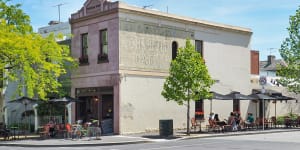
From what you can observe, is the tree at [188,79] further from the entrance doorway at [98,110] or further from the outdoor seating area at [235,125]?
the entrance doorway at [98,110]

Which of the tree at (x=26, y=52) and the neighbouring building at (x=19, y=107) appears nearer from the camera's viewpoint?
the tree at (x=26, y=52)

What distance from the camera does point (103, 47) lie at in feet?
99.2

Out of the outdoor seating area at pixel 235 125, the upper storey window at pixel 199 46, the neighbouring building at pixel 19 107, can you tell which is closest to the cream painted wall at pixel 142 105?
the outdoor seating area at pixel 235 125

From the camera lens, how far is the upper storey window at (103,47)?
29.8 meters

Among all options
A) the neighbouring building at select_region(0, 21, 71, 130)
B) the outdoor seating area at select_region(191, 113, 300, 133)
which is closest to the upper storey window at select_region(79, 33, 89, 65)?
the neighbouring building at select_region(0, 21, 71, 130)

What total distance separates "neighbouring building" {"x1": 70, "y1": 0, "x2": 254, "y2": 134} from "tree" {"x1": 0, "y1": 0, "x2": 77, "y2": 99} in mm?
2177

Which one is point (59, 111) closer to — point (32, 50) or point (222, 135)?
point (32, 50)

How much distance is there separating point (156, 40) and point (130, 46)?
2.31 meters

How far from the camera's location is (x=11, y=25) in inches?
1075

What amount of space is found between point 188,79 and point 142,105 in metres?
4.03

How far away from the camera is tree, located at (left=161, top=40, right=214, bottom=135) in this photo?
2720 cm

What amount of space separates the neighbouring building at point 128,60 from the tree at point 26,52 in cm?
218

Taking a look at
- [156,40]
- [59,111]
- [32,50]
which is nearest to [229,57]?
[156,40]

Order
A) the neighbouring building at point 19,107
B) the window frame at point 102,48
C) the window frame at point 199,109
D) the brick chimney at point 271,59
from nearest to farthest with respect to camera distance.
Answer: the window frame at point 102,48, the window frame at point 199,109, the neighbouring building at point 19,107, the brick chimney at point 271,59
